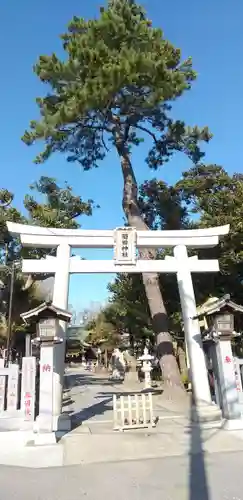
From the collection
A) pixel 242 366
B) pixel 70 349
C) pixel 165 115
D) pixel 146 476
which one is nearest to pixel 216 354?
pixel 242 366

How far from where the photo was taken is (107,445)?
6785 millimetres

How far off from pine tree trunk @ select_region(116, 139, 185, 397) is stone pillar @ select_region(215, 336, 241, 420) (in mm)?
5222

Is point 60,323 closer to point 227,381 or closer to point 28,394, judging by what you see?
point 28,394

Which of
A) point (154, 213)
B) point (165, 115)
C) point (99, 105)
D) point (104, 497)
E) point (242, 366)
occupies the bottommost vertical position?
point (104, 497)

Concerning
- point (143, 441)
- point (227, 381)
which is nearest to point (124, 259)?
point (227, 381)

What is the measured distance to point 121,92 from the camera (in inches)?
535

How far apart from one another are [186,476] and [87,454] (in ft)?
6.56

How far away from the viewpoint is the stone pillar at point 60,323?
8.52m

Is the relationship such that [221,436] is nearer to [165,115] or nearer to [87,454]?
[87,454]

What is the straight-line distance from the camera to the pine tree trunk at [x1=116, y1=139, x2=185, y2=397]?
12969 millimetres

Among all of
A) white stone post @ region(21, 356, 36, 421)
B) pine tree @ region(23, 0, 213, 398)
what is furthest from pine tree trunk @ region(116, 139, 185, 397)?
white stone post @ region(21, 356, 36, 421)

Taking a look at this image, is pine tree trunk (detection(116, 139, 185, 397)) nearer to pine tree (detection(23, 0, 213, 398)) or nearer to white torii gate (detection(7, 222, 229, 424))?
pine tree (detection(23, 0, 213, 398))

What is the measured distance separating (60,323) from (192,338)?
3428 mm

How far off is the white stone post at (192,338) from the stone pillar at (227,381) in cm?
101
